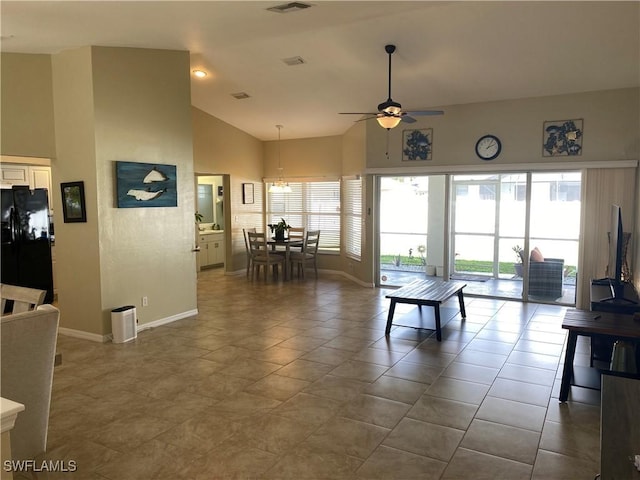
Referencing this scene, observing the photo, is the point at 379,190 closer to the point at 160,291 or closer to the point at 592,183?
the point at 592,183

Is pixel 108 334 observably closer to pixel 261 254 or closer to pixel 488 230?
pixel 261 254

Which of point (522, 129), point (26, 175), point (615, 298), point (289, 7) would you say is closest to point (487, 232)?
point (522, 129)

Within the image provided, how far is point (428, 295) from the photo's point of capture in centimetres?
534

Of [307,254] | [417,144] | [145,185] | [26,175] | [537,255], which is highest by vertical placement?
[417,144]

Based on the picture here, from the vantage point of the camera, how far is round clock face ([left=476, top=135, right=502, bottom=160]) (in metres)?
6.85

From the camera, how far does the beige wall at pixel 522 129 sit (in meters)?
6.04

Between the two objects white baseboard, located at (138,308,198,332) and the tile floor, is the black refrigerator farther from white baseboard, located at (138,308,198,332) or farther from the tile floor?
white baseboard, located at (138,308,198,332)

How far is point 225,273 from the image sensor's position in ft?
31.5

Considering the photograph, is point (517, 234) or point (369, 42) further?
point (517, 234)

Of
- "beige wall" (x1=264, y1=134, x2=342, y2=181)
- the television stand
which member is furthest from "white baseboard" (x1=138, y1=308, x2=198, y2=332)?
the television stand

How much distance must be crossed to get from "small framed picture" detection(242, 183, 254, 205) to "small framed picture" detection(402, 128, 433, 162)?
11.9ft

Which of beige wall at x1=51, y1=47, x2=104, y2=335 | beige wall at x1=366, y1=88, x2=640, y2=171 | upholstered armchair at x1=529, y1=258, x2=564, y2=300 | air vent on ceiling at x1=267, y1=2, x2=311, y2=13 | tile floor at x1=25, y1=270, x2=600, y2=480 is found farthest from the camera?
upholstered armchair at x1=529, y1=258, x2=564, y2=300

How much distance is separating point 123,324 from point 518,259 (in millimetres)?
5732

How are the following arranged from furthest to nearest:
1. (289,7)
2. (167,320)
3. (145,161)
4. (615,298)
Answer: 1. (167,320)
2. (145,161)
3. (615,298)
4. (289,7)
